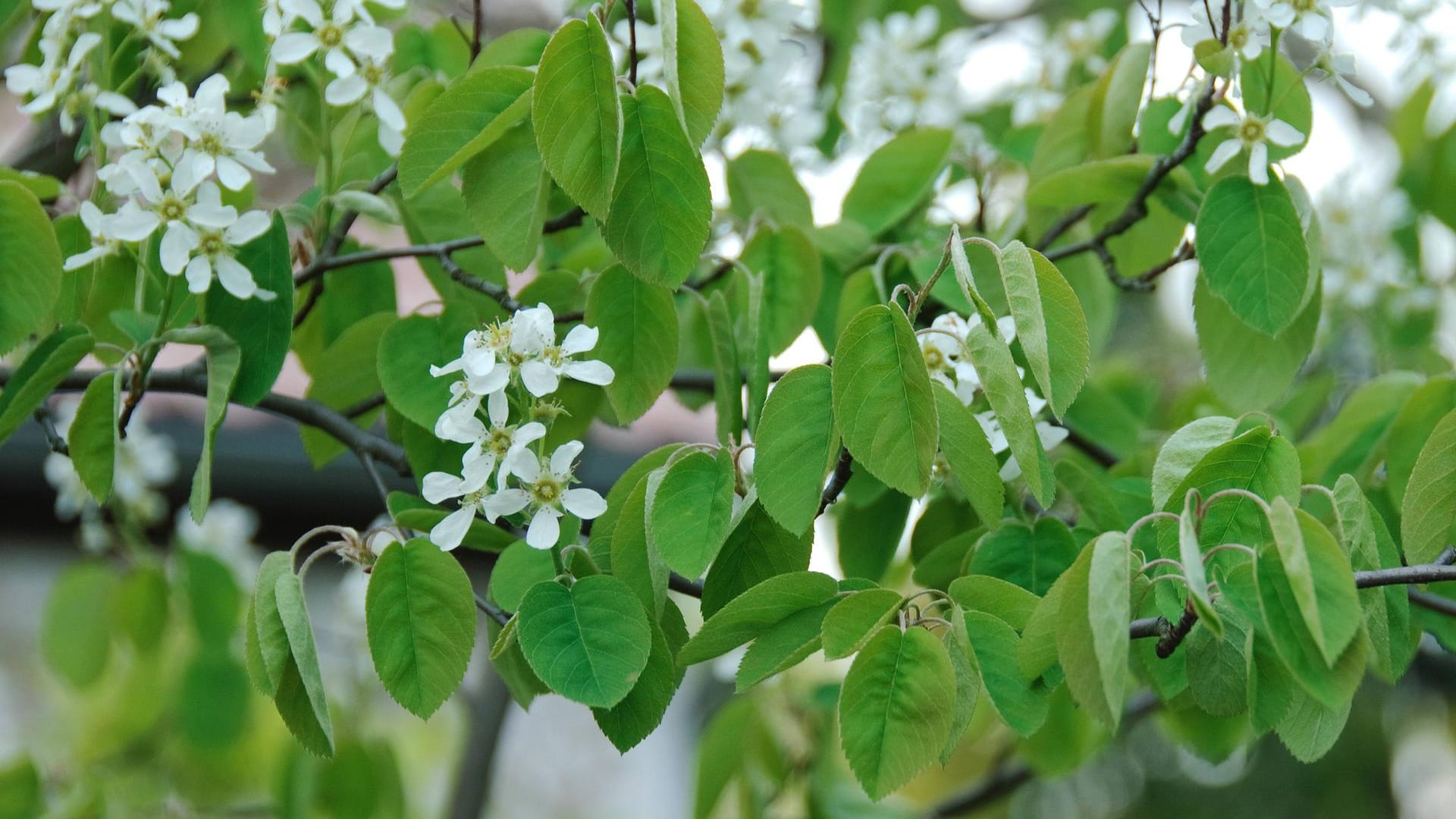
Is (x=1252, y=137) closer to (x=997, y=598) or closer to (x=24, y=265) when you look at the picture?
(x=997, y=598)

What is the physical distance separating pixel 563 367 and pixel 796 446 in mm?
188

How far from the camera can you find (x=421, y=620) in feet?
3.00

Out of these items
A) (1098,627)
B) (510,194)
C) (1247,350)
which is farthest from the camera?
(1247,350)

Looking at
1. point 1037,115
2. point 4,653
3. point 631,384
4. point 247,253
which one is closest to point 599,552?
point 631,384

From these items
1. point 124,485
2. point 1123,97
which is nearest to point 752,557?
point 1123,97

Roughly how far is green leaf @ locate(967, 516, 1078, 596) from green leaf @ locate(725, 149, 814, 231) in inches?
20.4

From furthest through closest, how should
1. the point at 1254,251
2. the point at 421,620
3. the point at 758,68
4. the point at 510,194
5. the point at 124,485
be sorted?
the point at 124,485, the point at 758,68, the point at 1254,251, the point at 510,194, the point at 421,620

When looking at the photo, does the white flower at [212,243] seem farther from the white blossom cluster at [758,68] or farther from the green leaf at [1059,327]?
the green leaf at [1059,327]

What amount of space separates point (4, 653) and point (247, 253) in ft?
10.4

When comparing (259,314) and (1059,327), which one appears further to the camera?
(259,314)

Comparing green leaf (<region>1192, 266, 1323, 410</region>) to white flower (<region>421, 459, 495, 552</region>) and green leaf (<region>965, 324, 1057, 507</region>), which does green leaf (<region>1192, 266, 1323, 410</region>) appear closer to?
green leaf (<region>965, 324, 1057, 507</region>)

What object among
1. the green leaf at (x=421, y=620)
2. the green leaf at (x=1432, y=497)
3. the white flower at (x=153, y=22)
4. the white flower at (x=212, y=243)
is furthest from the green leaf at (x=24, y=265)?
the green leaf at (x=1432, y=497)

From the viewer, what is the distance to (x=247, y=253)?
1134 millimetres

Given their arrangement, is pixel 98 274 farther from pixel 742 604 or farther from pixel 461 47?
pixel 742 604
